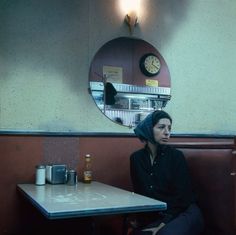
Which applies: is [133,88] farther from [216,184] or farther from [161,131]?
[216,184]

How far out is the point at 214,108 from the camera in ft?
13.6

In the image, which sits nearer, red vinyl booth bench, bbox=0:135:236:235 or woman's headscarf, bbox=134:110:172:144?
red vinyl booth bench, bbox=0:135:236:235

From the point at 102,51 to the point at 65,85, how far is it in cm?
53

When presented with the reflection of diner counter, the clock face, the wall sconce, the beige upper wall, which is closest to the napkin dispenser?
the beige upper wall

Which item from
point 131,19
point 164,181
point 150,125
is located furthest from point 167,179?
point 131,19

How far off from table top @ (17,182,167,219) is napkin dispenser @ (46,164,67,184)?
0.16 m

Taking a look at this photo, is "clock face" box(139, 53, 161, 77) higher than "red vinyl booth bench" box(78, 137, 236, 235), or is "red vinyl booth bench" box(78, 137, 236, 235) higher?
"clock face" box(139, 53, 161, 77)

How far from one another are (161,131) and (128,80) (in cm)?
85

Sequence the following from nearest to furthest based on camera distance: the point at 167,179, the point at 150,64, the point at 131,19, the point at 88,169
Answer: the point at 167,179 → the point at 88,169 → the point at 131,19 → the point at 150,64

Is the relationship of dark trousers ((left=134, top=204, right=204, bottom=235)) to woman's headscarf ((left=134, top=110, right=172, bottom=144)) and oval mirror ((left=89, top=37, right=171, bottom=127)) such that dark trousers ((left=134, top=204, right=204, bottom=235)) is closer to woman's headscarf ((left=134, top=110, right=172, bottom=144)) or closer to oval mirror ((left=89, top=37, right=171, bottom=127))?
woman's headscarf ((left=134, top=110, right=172, bottom=144))

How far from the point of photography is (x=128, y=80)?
3.69 meters

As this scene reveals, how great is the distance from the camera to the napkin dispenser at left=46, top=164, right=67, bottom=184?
3.02 metres

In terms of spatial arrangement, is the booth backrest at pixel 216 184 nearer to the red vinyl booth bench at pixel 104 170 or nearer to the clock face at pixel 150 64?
the red vinyl booth bench at pixel 104 170

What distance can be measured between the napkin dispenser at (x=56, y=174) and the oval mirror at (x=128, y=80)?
785 millimetres
